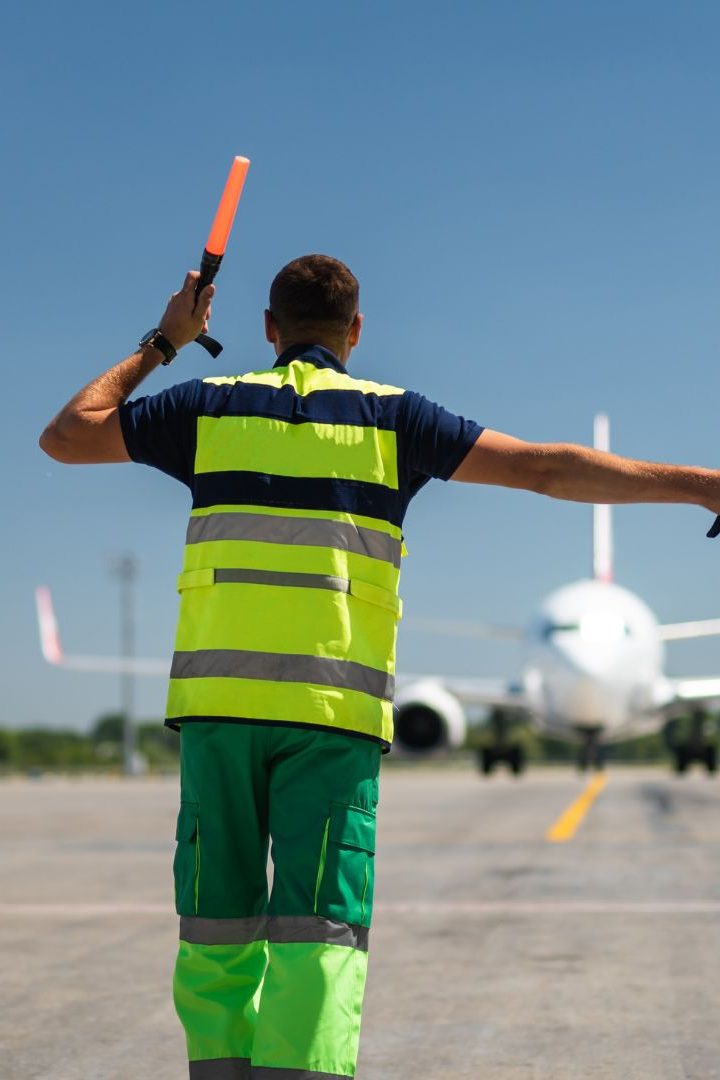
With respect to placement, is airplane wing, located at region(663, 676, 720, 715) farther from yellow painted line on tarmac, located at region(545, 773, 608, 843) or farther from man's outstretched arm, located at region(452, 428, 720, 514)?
man's outstretched arm, located at region(452, 428, 720, 514)

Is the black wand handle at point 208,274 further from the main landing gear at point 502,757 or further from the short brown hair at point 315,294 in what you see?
the main landing gear at point 502,757

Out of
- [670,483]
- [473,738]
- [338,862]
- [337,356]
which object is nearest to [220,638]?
[338,862]

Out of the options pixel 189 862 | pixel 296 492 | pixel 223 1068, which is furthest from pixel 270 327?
pixel 223 1068

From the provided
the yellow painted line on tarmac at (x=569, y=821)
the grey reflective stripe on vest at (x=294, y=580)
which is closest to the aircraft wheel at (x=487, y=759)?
the yellow painted line on tarmac at (x=569, y=821)

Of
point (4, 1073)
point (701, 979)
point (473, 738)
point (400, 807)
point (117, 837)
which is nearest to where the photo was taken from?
point (4, 1073)

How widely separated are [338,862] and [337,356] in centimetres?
120

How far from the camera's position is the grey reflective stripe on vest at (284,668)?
3209 millimetres

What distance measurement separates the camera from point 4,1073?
476 cm

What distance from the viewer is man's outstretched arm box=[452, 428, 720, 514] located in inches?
130

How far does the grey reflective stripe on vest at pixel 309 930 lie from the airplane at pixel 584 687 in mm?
23308

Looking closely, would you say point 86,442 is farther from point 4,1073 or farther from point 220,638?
point 4,1073

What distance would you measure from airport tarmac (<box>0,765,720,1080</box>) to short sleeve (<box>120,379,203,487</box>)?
230cm

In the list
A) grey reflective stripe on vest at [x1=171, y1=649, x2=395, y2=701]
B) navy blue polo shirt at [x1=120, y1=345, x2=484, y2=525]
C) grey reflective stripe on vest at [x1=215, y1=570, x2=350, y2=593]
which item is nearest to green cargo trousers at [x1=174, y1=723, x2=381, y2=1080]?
grey reflective stripe on vest at [x1=171, y1=649, x2=395, y2=701]

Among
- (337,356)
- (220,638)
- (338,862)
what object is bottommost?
(338,862)
